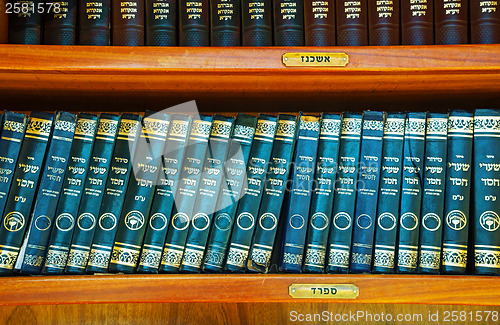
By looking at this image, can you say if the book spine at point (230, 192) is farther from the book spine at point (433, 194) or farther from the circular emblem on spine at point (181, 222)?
the book spine at point (433, 194)

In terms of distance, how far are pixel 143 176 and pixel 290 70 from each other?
295 mm

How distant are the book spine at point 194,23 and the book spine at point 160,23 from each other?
0.05ft

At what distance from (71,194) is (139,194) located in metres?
0.11

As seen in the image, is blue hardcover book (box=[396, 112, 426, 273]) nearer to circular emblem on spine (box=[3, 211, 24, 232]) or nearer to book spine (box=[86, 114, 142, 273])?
book spine (box=[86, 114, 142, 273])

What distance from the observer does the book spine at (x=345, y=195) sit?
80 centimetres

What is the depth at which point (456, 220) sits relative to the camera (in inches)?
31.2

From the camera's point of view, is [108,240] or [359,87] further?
[359,87]

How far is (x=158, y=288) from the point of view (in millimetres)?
765

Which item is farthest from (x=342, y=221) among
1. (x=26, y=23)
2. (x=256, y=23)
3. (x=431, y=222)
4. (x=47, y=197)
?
(x=26, y=23)

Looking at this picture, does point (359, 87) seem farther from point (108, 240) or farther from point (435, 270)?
point (108, 240)

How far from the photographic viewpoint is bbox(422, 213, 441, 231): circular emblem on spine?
793 millimetres

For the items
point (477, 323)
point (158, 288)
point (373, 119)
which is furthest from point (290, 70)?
point (477, 323)

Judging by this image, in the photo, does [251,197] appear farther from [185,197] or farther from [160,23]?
[160,23]

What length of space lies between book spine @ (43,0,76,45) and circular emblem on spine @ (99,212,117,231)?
0.30 meters
